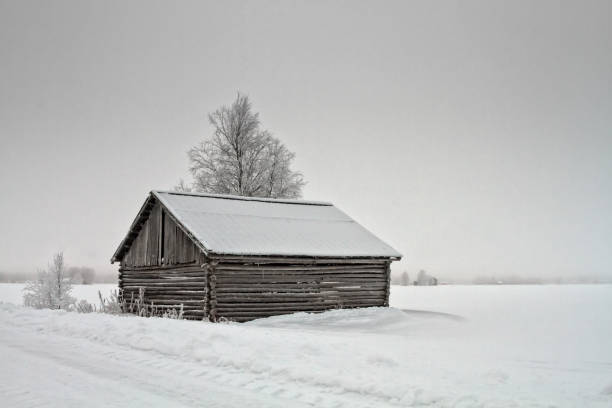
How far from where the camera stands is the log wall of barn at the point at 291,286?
19734mm

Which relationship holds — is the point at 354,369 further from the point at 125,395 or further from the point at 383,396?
the point at 125,395

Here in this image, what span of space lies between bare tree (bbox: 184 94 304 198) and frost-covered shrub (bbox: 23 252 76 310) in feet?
31.2

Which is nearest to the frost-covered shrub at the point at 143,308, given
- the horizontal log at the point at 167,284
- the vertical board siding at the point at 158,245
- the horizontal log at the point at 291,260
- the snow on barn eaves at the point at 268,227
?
the horizontal log at the point at 167,284

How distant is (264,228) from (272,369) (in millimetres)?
14698

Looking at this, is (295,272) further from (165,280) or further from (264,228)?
(165,280)

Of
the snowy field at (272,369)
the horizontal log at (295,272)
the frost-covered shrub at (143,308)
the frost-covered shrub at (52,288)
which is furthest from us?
the frost-covered shrub at (52,288)

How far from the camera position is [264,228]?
23.0 metres

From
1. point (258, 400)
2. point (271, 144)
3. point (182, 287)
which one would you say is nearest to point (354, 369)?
point (258, 400)

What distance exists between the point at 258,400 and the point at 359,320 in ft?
46.6

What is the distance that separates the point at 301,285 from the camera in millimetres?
21375

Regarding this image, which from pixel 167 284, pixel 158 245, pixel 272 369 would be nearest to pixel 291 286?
pixel 167 284

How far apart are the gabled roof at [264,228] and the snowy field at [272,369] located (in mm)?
6329

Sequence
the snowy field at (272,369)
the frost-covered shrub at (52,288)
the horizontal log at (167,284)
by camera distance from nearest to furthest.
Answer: the snowy field at (272,369), the horizontal log at (167,284), the frost-covered shrub at (52,288)

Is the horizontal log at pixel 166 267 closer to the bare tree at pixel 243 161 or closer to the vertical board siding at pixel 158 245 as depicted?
the vertical board siding at pixel 158 245
